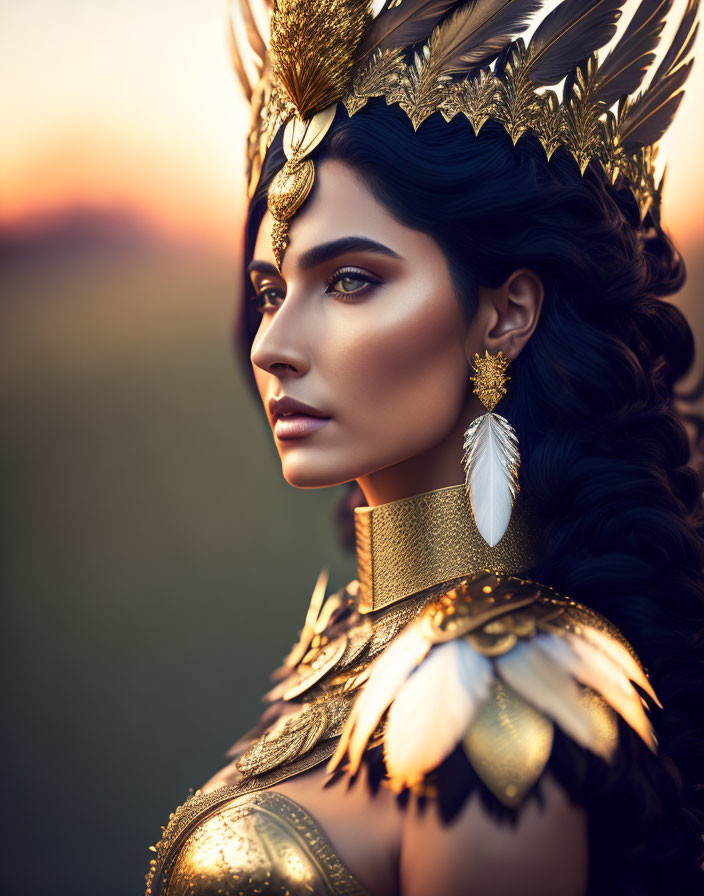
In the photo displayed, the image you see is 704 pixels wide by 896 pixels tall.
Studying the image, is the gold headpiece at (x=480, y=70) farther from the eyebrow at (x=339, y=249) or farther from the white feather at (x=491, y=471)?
the white feather at (x=491, y=471)

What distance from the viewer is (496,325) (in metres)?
1.30

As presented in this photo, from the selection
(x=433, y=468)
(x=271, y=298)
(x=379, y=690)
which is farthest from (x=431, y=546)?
(x=271, y=298)

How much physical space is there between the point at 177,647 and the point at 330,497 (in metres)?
0.56

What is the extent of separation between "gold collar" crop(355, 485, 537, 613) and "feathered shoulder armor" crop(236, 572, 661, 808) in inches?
1.7

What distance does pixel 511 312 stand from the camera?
1.31 m

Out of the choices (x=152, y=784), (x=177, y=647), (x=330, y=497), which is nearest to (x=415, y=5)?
(x=330, y=497)

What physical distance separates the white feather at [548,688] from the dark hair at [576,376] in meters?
0.20

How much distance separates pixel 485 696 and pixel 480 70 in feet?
2.73

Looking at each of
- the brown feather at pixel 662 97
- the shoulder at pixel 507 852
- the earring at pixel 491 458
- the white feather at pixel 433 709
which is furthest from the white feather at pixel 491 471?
the brown feather at pixel 662 97

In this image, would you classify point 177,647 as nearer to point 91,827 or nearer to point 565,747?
point 91,827

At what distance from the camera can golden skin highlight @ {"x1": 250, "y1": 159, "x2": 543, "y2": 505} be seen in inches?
48.6

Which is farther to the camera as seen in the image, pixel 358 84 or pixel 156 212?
pixel 156 212

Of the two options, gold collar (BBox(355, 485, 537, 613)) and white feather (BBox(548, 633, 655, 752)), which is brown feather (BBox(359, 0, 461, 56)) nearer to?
gold collar (BBox(355, 485, 537, 613))

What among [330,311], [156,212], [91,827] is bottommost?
[91,827]
